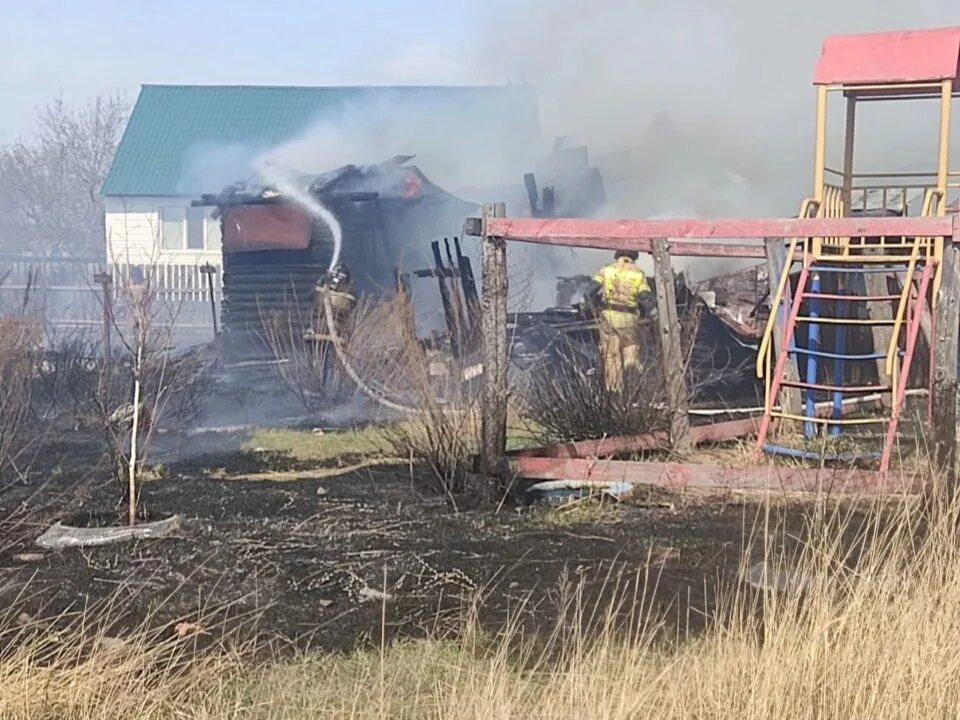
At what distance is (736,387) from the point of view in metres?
12.1

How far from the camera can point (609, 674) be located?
3.57 metres

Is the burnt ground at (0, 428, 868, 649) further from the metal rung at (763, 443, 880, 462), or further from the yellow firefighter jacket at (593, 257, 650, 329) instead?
the yellow firefighter jacket at (593, 257, 650, 329)

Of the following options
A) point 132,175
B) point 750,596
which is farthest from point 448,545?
point 132,175

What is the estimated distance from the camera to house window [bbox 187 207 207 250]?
27.4 metres

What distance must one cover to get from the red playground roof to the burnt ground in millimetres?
4759

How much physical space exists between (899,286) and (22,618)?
8.61 meters

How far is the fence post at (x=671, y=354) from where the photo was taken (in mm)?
7434

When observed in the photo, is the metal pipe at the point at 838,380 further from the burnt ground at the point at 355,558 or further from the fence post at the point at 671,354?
the burnt ground at the point at 355,558

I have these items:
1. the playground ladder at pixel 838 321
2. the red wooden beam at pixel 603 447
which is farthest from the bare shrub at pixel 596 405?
the playground ladder at pixel 838 321

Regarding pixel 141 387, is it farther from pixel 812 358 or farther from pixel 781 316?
pixel 812 358

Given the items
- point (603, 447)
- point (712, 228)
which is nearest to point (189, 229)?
point (603, 447)

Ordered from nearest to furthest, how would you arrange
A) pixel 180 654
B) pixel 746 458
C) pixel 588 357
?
1. pixel 180 654
2. pixel 746 458
3. pixel 588 357


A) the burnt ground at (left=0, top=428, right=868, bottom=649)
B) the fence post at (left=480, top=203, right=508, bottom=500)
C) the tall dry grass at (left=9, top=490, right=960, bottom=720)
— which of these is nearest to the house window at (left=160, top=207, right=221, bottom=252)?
the burnt ground at (left=0, top=428, right=868, bottom=649)

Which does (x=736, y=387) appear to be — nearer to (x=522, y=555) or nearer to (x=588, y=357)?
(x=588, y=357)
